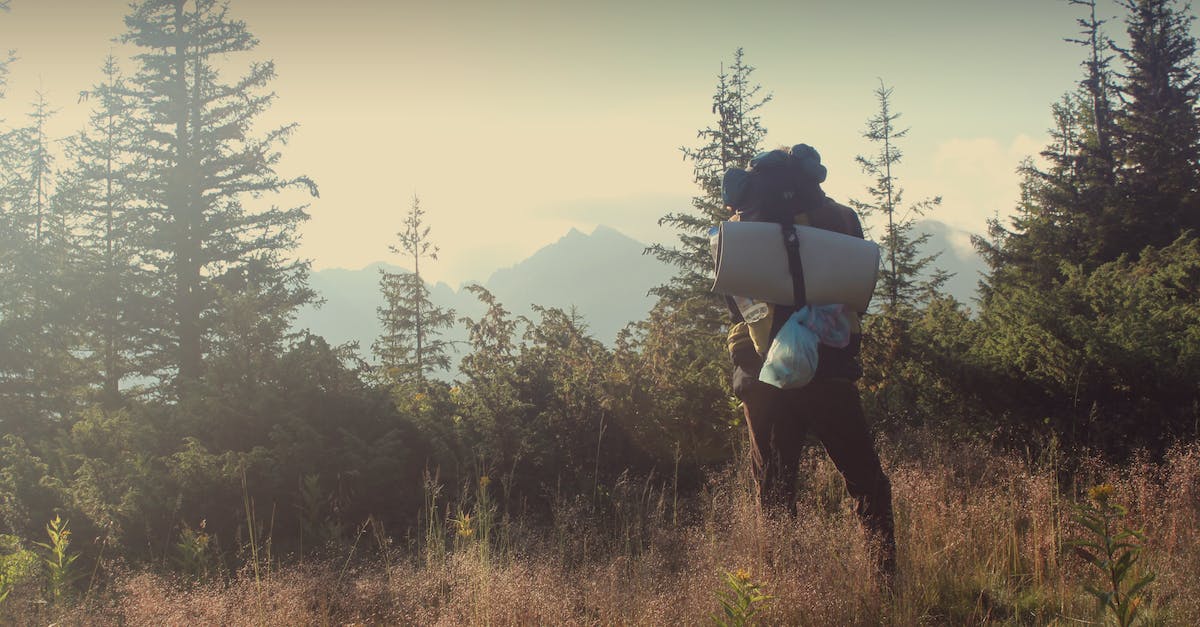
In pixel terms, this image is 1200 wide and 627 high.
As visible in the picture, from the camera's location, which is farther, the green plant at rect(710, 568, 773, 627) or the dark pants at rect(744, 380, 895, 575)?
the dark pants at rect(744, 380, 895, 575)

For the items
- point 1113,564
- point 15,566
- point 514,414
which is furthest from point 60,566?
point 1113,564

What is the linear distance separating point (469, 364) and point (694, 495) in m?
2.46

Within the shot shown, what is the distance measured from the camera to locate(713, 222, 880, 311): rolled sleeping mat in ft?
9.39

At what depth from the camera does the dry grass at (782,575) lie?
2.78 m

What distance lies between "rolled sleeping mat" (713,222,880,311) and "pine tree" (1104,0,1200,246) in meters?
18.6

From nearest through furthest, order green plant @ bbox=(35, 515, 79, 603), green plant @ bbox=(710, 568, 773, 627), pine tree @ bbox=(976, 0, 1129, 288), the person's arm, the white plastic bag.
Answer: green plant @ bbox=(710, 568, 773, 627) < the white plastic bag < the person's arm < green plant @ bbox=(35, 515, 79, 603) < pine tree @ bbox=(976, 0, 1129, 288)

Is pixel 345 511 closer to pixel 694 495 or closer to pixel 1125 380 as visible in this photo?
pixel 694 495

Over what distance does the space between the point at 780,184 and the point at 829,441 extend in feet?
3.95

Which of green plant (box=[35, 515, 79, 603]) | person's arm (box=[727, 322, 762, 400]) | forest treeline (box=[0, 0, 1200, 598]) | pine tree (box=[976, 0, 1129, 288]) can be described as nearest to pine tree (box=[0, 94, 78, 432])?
forest treeline (box=[0, 0, 1200, 598])

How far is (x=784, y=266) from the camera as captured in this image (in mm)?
2885

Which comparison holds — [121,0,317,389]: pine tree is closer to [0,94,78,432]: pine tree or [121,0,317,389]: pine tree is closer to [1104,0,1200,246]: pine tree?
[0,94,78,432]: pine tree

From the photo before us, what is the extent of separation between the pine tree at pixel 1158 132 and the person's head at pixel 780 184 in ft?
60.7

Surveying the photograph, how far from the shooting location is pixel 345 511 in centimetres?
502

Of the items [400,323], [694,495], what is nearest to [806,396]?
[694,495]
